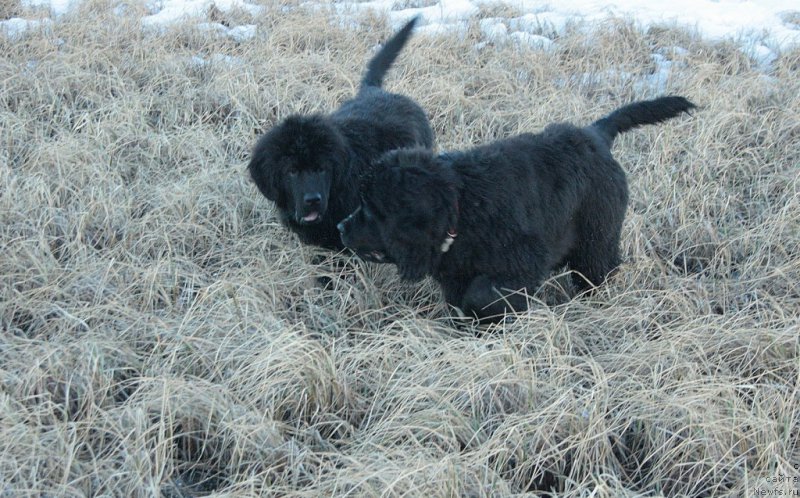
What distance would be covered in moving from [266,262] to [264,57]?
8.41 feet

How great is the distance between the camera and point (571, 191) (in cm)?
340

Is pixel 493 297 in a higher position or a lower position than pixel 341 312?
higher

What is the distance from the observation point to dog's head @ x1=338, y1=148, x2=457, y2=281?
10.2 feet

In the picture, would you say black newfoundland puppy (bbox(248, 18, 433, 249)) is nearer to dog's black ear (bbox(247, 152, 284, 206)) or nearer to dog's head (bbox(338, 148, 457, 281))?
dog's black ear (bbox(247, 152, 284, 206))

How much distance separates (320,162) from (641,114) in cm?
158

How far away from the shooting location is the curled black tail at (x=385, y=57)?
4.89 metres

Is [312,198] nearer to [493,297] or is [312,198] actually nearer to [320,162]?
[320,162]

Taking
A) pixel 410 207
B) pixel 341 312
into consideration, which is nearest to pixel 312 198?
pixel 341 312

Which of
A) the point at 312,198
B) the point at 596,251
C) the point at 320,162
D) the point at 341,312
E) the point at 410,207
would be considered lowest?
the point at 341,312

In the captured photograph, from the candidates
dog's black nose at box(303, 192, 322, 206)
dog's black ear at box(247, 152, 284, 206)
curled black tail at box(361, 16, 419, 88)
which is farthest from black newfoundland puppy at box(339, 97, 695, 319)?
curled black tail at box(361, 16, 419, 88)

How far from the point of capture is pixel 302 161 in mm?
3662

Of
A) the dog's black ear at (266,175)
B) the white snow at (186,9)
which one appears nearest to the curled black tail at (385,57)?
the dog's black ear at (266,175)

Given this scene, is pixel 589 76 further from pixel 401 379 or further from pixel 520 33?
pixel 401 379

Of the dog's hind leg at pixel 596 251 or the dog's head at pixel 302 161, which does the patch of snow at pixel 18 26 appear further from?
the dog's hind leg at pixel 596 251
